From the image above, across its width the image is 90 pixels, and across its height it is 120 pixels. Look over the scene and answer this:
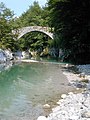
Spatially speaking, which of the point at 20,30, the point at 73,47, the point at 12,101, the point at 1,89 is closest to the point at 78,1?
the point at 73,47

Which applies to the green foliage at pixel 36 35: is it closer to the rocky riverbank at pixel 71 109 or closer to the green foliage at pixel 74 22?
the green foliage at pixel 74 22

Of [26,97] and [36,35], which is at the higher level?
[36,35]

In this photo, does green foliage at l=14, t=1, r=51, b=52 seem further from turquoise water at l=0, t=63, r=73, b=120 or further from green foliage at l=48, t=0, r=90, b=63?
turquoise water at l=0, t=63, r=73, b=120

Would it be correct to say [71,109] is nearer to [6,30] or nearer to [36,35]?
[6,30]

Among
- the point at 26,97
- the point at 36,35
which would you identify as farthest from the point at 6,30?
the point at 26,97

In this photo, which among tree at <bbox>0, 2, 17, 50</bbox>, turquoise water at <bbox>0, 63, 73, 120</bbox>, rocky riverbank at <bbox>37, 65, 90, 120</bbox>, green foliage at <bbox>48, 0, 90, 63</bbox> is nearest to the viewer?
rocky riverbank at <bbox>37, 65, 90, 120</bbox>

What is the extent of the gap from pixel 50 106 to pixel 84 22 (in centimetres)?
1870

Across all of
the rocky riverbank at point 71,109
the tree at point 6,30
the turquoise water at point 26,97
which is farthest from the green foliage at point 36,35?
the rocky riverbank at point 71,109

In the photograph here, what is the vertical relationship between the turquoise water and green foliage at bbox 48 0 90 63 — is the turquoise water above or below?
below

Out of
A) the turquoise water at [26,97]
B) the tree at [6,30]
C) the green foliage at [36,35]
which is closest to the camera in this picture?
the turquoise water at [26,97]

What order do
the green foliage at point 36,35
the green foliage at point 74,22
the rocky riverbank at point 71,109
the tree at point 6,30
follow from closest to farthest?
1. the rocky riverbank at point 71,109
2. the green foliage at point 74,22
3. the tree at point 6,30
4. the green foliage at point 36,35

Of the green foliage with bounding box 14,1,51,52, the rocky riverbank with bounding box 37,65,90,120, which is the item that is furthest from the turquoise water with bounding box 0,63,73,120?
the green foliage with bounding box 14,1,51,52

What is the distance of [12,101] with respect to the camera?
15.5 meters

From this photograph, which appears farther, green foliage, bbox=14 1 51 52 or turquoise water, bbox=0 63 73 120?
green foliage, bbox=14 1 51 52
